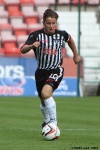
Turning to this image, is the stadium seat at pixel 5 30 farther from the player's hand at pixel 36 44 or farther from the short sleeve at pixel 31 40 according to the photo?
the player's hand at pixel 36 44

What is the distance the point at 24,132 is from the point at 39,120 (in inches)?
100

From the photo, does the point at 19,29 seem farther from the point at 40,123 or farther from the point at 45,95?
the point at 45,95

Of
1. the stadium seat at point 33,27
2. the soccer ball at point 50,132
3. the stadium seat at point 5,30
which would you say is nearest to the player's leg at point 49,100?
the soccer ball at point 50,132

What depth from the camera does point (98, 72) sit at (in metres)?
23.5

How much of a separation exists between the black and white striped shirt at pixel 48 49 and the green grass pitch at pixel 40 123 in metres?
1.13

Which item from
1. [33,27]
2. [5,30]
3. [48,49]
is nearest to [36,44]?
[48,49]

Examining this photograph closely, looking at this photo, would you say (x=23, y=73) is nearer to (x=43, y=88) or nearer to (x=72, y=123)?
(x=72, y=123)

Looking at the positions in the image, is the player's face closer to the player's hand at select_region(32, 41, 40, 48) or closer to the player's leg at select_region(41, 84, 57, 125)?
the player's hand at select_region(32, 41, 40, 48)

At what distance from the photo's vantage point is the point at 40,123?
11930 mm

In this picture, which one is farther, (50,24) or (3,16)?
(3,16)

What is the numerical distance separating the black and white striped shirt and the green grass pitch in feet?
3.69

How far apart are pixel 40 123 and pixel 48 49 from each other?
110 inches

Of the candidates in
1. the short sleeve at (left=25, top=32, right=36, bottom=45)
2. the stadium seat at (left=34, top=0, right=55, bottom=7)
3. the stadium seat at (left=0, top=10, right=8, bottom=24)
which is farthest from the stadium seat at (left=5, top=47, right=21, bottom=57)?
the short sleeve at (left=25, top=32, right=36, bottom=45)

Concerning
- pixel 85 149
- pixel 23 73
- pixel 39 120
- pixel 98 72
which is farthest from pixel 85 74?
pixel 85 149
